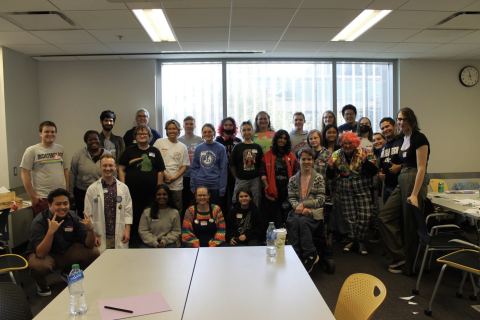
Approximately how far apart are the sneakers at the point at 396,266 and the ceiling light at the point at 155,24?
3939mm

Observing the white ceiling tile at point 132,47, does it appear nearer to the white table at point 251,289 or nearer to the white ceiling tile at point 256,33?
the white ceiling tile at point 256,33

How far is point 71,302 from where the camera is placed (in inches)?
63.2

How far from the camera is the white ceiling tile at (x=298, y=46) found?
490 centimetres

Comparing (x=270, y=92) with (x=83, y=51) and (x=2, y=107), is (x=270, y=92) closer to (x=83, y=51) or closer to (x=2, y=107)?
(x=83, y=51)

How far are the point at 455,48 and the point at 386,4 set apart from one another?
2647 millimetres

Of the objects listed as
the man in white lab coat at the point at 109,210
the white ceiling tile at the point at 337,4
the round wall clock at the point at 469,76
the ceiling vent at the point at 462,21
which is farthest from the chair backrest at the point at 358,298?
the round wall clock at the point at 469,76

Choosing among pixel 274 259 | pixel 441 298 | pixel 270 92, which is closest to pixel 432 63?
pixel 270 92

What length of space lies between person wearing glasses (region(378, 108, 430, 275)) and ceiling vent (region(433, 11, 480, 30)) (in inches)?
64.1

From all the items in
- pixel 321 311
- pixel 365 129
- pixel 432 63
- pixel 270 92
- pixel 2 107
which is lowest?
pixel 321 311

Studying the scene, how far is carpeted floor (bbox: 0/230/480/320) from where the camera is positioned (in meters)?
2.69

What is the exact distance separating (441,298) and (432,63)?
4.77 m

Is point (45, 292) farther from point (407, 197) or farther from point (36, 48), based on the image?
point (407, 197)

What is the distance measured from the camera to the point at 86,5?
3.37 metres

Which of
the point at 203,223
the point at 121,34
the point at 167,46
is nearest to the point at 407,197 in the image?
the point at 203,223
